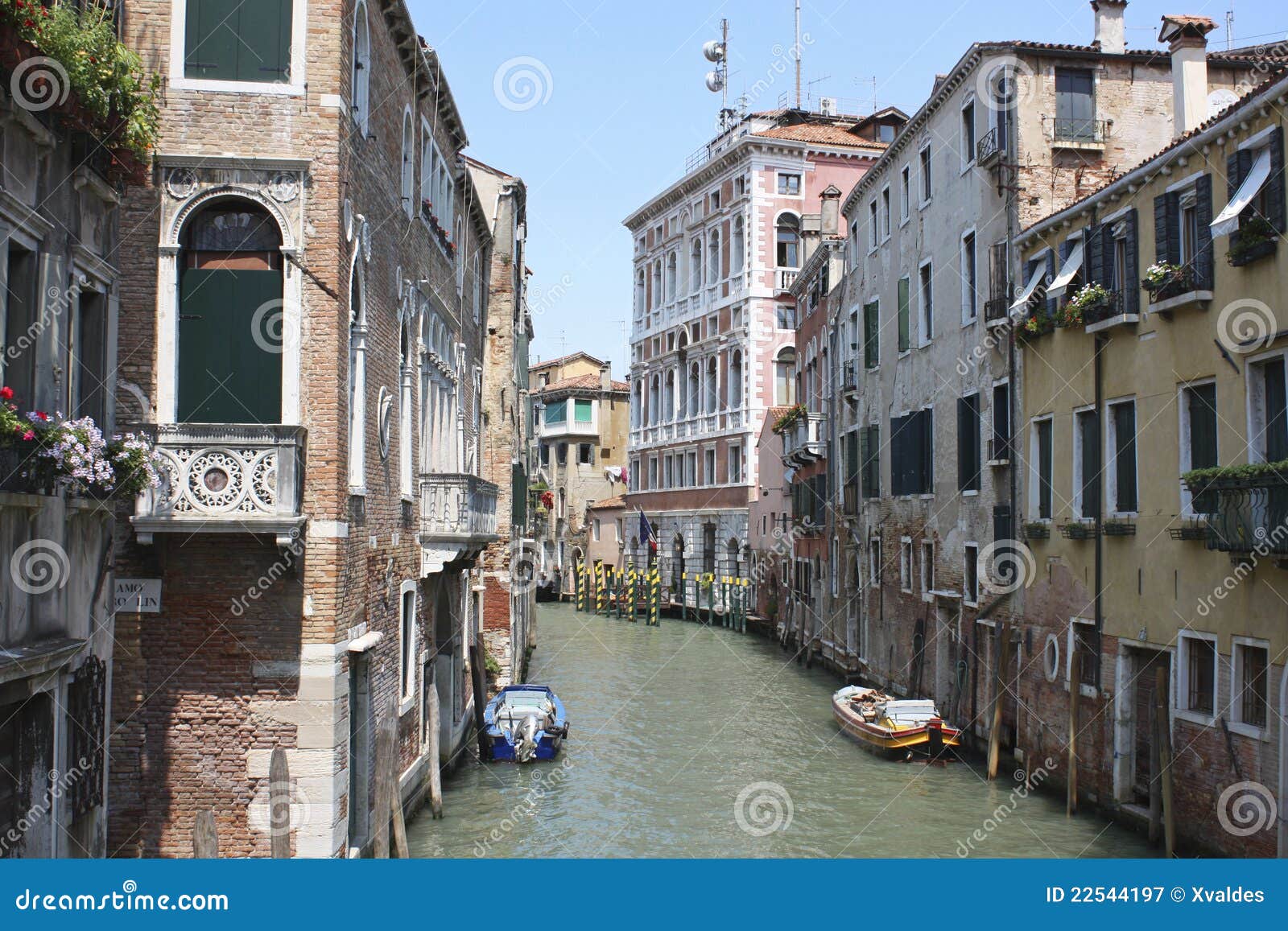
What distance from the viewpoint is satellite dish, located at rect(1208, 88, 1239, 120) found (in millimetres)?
16234

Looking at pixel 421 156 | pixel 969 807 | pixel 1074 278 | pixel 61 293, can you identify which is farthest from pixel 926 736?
pixel 61 293

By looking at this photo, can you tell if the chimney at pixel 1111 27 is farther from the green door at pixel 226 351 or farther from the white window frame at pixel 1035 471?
the green door at pixel 226 351

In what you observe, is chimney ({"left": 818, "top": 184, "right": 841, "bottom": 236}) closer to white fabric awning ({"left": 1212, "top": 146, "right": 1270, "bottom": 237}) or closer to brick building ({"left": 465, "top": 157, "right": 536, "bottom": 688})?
brick building ({"left": 465, "top": 157, "right": 536, "bottom": 688})

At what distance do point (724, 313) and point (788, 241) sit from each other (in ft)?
10.4

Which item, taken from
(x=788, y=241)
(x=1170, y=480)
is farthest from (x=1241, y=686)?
(x=788, y=241)

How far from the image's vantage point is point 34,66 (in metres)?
6.56

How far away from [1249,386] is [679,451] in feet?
112

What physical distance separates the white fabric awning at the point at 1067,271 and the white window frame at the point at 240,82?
878 centimetres

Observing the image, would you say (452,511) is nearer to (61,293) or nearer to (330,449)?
(330,449)

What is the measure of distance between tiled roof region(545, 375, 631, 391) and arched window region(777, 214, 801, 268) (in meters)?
14.7

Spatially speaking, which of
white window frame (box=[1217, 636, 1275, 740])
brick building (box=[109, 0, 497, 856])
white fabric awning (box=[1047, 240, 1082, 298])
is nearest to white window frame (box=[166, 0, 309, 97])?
brick building (box=[109, 0, 497, 856])

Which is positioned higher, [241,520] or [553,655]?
[241,520]

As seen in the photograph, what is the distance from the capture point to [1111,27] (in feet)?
54.9

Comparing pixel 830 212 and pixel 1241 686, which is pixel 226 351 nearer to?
pixel 1241 686
